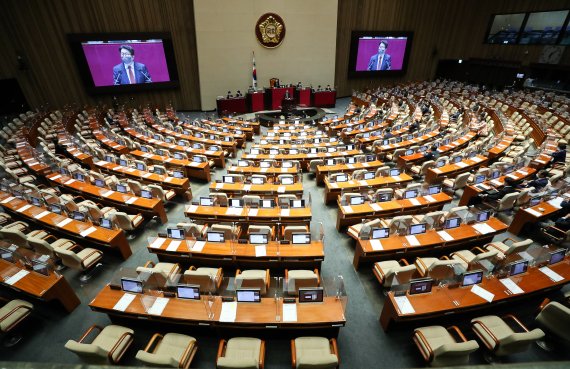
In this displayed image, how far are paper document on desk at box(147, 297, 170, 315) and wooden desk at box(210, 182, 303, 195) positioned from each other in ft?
14.2

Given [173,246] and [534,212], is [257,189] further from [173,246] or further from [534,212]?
[534,212]

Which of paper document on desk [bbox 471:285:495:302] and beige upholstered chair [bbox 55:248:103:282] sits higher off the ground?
paper document on desk [bbox 471:285:495:302]

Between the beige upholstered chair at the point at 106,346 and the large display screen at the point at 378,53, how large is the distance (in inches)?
980

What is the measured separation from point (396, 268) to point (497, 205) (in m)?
4.85

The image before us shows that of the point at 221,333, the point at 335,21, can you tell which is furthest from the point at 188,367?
the point at 335,21

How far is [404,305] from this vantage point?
4.81 meters

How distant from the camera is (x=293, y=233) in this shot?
629 cm

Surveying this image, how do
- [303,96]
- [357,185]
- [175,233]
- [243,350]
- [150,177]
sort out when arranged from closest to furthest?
[243,350] < [175,233] < [357,185] < [150,177] < [303,96]

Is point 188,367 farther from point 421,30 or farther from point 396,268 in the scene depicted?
point 421,30

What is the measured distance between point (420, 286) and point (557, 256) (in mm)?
3038

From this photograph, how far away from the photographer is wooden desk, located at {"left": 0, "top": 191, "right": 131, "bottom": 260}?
668cm

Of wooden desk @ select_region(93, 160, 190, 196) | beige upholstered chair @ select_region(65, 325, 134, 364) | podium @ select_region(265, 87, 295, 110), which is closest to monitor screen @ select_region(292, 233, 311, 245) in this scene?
beige upholstered chair @ select_region(65, 325, 134, 364)

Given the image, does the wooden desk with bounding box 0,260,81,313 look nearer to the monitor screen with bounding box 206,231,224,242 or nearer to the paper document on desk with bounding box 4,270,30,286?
the paper document on desk with bounding box 4,270,30,286

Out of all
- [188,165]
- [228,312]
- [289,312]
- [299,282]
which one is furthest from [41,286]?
[188,165]
